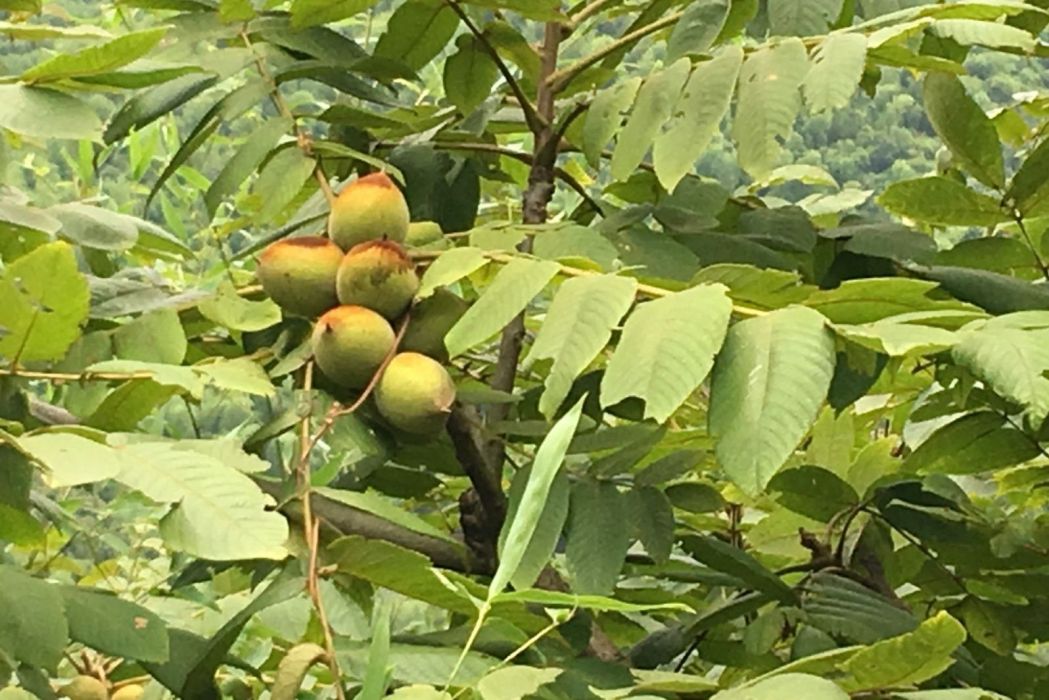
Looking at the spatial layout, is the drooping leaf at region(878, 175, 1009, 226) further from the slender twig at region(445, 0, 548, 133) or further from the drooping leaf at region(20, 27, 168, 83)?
the drooping leaf at region(20, 27, 168, 83)

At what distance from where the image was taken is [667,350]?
58cm

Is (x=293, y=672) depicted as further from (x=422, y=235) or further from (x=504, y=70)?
(x=504, y=70)

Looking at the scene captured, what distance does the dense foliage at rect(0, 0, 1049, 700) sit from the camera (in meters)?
0.57

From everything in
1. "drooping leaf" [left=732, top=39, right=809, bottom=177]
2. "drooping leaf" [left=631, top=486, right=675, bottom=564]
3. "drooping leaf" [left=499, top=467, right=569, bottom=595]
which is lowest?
"drooping leaf" [left=631, top=486, right=675, bottom=564]

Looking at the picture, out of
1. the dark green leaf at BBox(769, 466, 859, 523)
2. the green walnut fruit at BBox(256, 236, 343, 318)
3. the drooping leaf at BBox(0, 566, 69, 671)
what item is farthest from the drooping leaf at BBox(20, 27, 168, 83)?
the dark green leaf at BBox(769, 466, 859, 523)

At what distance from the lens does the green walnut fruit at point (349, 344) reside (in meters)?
0.69

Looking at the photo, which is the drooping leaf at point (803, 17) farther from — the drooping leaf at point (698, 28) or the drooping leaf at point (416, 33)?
the drooping leaf at point (416, 33)

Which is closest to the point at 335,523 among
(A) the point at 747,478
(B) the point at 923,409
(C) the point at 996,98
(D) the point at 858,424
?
(A) the point at 747,478

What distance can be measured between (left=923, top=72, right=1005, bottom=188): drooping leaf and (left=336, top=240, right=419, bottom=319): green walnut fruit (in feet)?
1.23

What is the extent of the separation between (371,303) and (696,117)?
0.21 meters

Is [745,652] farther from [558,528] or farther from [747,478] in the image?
[747,478]

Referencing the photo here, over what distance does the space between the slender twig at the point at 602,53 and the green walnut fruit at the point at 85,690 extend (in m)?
0.47

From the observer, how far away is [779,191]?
2.60m

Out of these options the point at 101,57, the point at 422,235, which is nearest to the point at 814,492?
the point at 422,235
